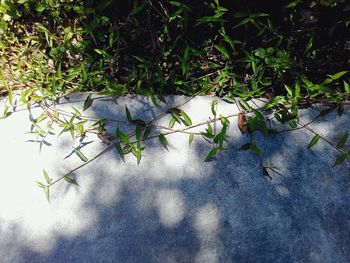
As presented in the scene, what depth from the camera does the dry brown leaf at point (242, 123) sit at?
194cm

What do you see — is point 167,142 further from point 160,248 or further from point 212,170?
point 160,248

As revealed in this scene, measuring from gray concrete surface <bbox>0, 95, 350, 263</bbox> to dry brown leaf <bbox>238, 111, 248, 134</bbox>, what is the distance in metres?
0.03

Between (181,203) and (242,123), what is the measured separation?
53cm

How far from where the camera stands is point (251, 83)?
211cm

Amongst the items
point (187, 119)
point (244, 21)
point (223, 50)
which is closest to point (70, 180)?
point (187, 119)

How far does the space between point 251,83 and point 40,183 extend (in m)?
1.19

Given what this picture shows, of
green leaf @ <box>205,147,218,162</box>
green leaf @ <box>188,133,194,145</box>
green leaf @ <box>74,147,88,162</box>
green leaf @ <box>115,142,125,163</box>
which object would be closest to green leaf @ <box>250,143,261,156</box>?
green leaf @ <box>205,147,218,162</box>

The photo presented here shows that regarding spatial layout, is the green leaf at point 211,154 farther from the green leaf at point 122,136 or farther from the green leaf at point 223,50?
the green leaf at point 223,50

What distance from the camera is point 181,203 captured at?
1.73 metres

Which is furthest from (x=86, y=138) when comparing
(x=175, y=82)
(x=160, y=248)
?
(x=160, y=248)

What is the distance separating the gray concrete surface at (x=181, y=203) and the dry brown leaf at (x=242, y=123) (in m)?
0.03

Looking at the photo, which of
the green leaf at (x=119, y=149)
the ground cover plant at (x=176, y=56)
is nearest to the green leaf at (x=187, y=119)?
the ground cover plant at (x=176, y=56)

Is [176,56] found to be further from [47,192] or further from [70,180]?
[47,192]

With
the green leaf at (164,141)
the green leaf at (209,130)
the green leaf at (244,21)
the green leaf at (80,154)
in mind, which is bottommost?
the green leaf at (80,154)
